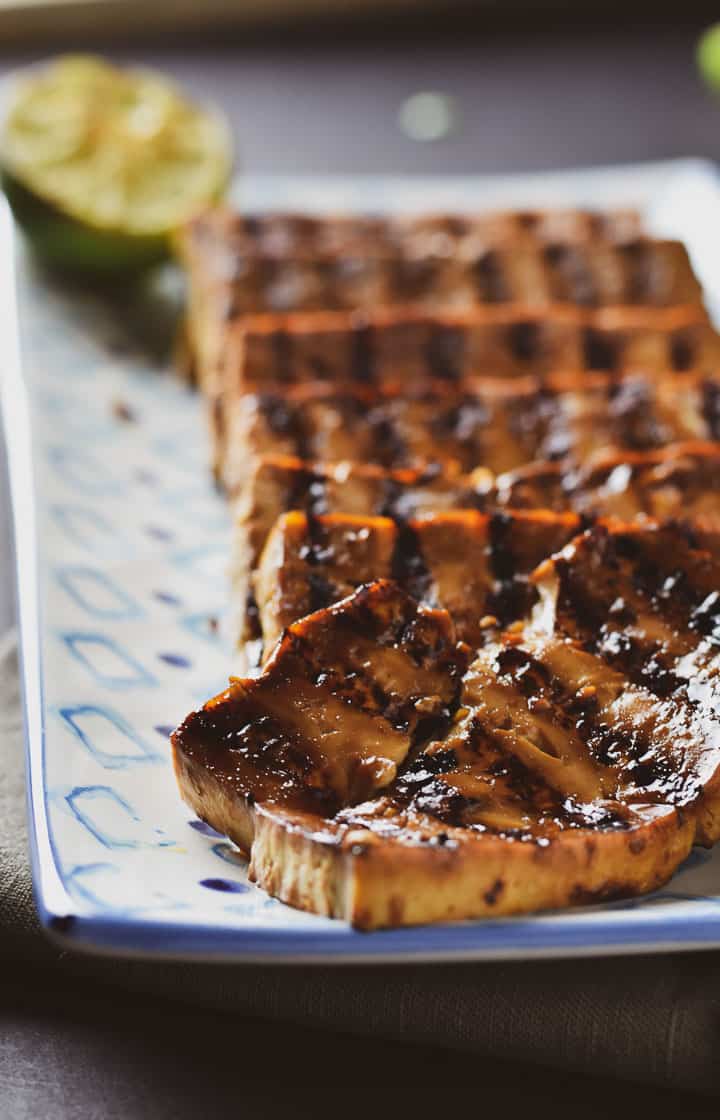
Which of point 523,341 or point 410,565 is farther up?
point 523,341

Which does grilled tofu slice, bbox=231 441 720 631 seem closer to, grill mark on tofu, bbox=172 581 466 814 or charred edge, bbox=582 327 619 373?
grill mark on tofu, bbox=172 581 466 814

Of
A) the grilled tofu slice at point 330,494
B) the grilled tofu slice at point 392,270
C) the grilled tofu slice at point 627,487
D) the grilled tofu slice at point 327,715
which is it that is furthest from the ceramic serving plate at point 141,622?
the grilled tofu slice at point 627,487

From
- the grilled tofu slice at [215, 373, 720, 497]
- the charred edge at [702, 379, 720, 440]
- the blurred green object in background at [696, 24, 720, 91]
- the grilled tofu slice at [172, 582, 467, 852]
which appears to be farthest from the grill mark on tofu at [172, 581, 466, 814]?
the blurred green object in background at [696, 24, 720, 91]

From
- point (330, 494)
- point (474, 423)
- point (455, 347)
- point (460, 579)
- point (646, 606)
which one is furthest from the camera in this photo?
point (455, 347)

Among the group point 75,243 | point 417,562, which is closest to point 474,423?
point 417,562

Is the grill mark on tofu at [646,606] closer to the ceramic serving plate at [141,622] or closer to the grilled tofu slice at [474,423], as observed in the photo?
→ the ceramic serving plate at [141,622]

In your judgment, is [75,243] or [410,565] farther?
[75,243]

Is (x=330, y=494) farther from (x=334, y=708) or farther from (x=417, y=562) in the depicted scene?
(x=334, y=708)
